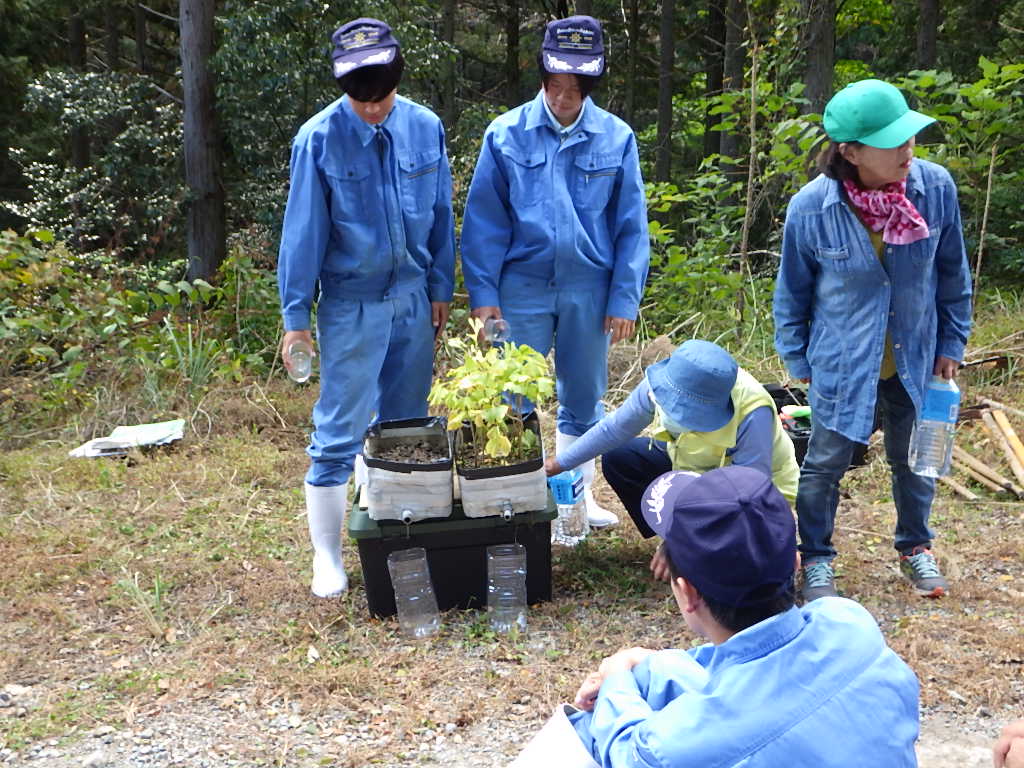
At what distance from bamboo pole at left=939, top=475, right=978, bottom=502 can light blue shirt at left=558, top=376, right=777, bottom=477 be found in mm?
1719

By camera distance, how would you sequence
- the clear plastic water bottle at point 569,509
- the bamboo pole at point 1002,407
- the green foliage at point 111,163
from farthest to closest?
the green foliage at point 111,163 < the bamboo pole at point 1002,407 < the clear plastic water bottle at point 569,509

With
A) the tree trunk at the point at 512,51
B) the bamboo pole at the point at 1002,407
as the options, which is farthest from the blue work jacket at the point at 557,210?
the tree trunk at the point at 512,51

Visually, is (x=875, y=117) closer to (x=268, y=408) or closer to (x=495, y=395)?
(x=495, y=395)

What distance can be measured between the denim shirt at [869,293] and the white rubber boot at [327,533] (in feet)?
5.88

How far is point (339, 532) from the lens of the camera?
3.75 metres

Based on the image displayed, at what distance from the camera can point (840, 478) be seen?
342 cm

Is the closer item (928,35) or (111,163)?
(111,163)

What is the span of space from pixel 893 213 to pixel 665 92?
12.4 metres

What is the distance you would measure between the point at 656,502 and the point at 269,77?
8103mm

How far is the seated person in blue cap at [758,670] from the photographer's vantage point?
1.45 meters

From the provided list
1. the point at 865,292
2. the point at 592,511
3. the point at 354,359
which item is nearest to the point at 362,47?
the point at 354,359

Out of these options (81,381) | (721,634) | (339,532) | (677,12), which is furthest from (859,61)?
(721,634)

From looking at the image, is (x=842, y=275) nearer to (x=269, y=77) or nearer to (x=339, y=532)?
(x=339, y=532)

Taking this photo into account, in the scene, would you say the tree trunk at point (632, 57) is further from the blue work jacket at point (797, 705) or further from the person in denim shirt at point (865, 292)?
the blue work jacket at point (797, 705)
